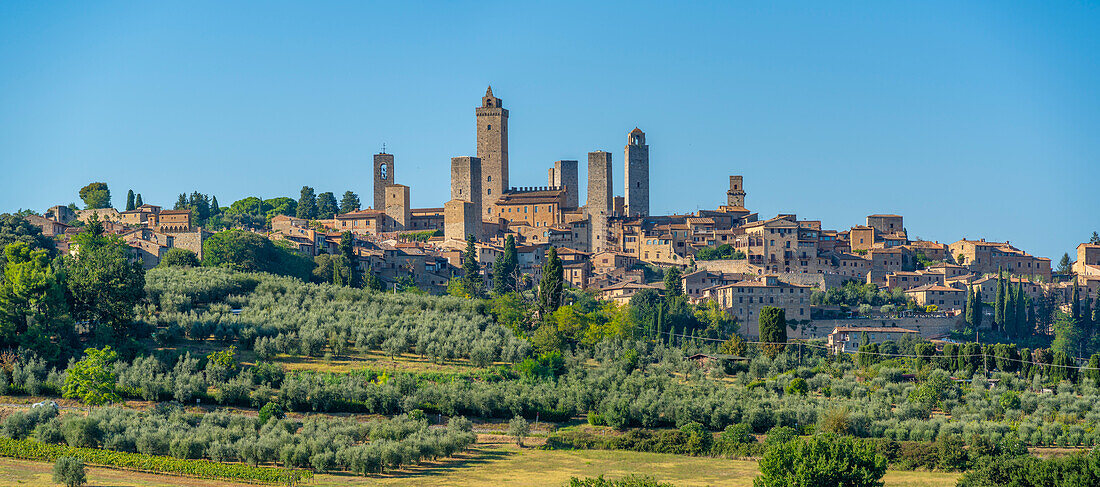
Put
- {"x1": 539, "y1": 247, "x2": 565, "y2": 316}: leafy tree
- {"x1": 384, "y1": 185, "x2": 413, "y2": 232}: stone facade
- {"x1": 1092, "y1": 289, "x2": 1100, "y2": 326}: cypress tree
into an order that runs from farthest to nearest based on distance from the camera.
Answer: {"x1": 384, "y1": 185, "x2": 413, "y2": 232}: stone facade → {"x1": 1092, "y1": 289, "x2": 1100, "y2": 326}: cypress tree → {"x1": 539, "y1": 247, "x2": 565, "y2": 316}: leafy tree

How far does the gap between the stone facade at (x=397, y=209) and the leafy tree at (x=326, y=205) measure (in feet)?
20.3

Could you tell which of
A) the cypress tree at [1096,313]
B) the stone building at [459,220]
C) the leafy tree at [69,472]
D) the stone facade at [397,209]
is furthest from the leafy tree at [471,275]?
the leafy tree at [69,472]

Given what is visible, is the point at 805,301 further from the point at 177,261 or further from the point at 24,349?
the point at 24,349

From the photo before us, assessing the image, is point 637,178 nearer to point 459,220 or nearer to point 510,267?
point 459,220

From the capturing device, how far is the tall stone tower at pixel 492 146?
10669 cm

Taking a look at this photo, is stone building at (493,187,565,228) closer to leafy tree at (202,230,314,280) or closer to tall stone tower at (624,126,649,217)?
tall stone tower at (624,126,649,217)

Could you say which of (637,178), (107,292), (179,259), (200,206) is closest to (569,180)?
(637,178)

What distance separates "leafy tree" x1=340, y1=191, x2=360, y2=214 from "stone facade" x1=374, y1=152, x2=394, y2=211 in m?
2.35

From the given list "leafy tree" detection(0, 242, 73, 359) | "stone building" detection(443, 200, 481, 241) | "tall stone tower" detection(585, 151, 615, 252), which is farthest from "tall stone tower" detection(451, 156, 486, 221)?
"leafy tree" detection(0, 242, 73, 359)

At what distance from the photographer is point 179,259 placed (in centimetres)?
6806

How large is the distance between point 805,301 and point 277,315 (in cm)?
3623

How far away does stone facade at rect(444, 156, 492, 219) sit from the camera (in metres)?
104

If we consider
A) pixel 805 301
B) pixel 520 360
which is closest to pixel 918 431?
pixel 520 360

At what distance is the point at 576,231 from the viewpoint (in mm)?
97938
